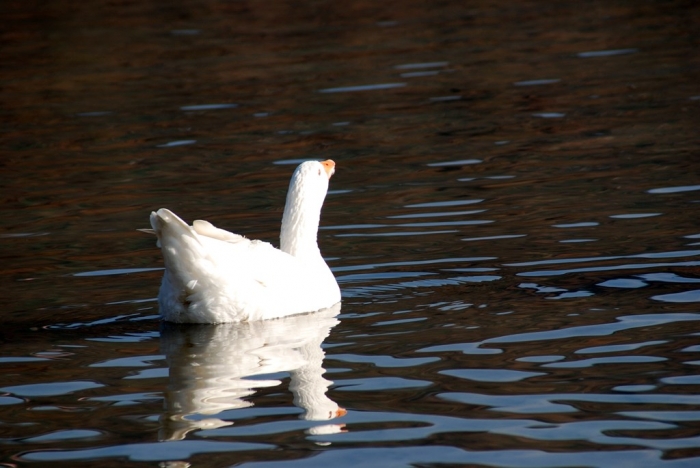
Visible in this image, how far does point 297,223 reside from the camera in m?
9.02

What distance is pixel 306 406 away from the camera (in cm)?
636

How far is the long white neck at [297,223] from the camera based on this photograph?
8.97 m

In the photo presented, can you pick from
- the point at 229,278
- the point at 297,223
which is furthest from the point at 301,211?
the point at 229,278

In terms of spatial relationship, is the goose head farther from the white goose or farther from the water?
the water

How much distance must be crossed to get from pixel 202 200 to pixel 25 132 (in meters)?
5.03

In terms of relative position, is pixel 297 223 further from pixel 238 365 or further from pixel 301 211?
pixel 238 365

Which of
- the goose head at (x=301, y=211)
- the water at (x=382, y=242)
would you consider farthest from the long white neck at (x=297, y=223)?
the water at (x=382, y=242)

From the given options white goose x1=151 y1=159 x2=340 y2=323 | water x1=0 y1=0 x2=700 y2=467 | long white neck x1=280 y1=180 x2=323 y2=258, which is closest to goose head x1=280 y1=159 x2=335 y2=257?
long white neck x1=280 y1=180 x2=323 y2=258

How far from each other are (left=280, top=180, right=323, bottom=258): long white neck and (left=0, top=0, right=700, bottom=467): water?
1.78 ft

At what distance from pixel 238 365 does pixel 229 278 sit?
860 mm

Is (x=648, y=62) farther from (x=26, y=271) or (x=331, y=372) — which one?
(x=331, y=372)

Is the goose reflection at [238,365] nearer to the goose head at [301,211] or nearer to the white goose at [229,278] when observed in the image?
the white goose at [229,278]

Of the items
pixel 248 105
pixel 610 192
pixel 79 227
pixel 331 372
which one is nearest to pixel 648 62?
pixel 248 105

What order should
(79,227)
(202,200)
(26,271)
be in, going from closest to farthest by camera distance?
(26,271) < (79,227) < (202,200)
